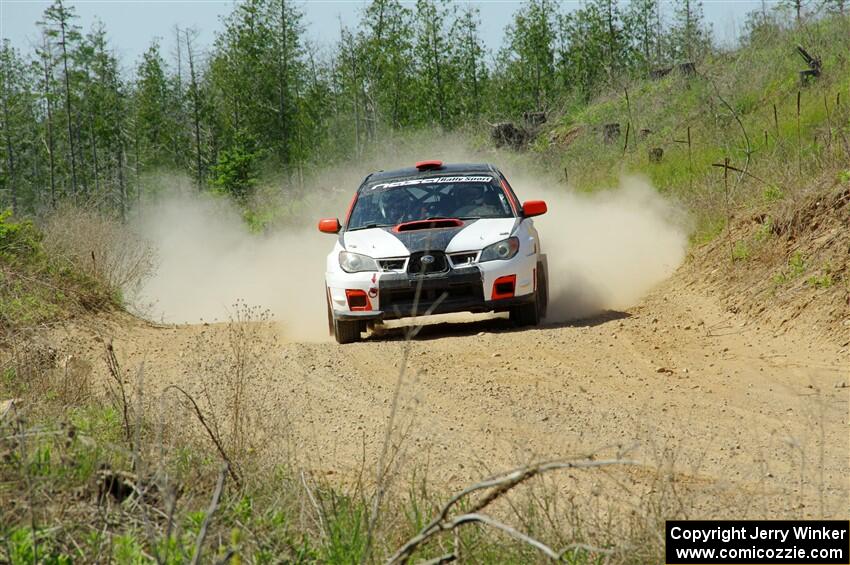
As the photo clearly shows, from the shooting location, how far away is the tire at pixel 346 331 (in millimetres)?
11330

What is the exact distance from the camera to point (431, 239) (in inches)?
437

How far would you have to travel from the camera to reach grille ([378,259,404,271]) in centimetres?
1105

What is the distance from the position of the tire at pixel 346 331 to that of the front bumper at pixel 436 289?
0.16 metres

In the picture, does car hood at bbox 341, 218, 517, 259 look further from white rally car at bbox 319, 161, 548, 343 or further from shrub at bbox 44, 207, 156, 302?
shrub at bbox 44, 207, 156, 302

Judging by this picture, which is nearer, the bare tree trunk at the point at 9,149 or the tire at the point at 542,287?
the tire at the point at 542,287

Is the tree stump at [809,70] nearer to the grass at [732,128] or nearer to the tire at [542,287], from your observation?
the grass at [732,128]

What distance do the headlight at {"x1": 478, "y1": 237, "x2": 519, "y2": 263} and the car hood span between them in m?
0.06

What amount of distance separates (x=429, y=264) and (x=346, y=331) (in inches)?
48.9

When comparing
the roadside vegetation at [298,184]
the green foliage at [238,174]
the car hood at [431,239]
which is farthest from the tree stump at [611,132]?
the green foliage at [238,174]

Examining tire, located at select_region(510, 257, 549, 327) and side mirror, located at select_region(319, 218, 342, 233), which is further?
side mirror, located at select_region(319, 218, 342, 233)

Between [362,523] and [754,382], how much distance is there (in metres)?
4.63

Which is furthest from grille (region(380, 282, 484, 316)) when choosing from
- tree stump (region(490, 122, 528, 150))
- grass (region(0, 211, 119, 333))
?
tree stump (region(490, 122, 528, 150))

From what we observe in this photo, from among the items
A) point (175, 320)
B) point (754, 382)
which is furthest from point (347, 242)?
point (175, 320)

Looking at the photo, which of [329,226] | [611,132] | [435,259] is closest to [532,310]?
[435,259]
